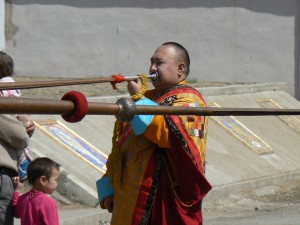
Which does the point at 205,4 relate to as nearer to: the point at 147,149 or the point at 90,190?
the point at 90,190

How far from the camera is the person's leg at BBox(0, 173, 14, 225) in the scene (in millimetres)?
5391

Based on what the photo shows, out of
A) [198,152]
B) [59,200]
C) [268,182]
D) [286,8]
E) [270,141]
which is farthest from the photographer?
[286,8]

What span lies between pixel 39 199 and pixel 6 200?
0.20 m

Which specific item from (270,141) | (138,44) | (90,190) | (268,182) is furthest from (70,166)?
(138,44)

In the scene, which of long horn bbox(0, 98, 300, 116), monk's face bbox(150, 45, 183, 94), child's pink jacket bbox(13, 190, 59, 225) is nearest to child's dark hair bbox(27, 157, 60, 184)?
child's pink jacket bbox(13, 190, 59, 225)

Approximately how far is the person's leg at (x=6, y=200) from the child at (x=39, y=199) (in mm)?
50

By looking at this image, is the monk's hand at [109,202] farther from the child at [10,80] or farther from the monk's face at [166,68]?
the child at [10,80]

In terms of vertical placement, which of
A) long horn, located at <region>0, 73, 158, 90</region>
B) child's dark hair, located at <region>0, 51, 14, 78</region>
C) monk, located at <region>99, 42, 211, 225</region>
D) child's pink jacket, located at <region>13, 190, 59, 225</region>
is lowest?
child's pink jacket, located at <region>13, 190, 59, 225</region>

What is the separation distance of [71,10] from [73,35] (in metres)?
0.50

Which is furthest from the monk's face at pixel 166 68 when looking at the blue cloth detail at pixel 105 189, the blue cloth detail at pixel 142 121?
the blue cloth detail at pixel 105 189

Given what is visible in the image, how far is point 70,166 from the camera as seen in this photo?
29.9 ft

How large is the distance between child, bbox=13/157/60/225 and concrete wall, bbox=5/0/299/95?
1152cm

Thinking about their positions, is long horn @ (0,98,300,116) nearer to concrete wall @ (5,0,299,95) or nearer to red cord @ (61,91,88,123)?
red cord @ (61,91,88,123)

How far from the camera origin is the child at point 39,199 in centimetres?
542
